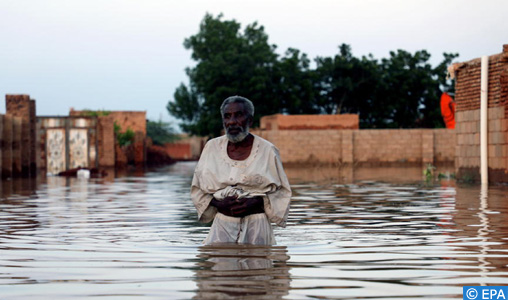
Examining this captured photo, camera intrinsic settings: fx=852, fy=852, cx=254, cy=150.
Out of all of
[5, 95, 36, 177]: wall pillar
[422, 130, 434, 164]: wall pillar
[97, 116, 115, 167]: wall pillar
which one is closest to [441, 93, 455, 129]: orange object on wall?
[422, 130, 434, 164]: wall pillar

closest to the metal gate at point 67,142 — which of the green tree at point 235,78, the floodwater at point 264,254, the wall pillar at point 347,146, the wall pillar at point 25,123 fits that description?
the wall pillar at point 25,123

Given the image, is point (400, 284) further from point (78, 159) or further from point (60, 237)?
point (78, 159)

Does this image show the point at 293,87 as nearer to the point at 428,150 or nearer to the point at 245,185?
the point at 428,150

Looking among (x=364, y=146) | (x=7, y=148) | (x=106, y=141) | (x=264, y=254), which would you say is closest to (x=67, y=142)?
(x=106, y=141)

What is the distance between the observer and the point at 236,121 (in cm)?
685

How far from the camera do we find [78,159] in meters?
38.4

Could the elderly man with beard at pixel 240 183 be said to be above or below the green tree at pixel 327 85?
below

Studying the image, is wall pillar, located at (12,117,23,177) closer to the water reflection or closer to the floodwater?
the floodwater

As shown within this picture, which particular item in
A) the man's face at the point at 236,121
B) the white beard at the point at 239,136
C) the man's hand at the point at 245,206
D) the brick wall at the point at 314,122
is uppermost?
the brick wall at the point at 314,122

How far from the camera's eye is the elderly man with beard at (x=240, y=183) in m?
6.89

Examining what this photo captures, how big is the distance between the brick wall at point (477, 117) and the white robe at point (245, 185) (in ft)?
44.0

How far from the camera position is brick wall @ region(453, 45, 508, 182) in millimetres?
19719

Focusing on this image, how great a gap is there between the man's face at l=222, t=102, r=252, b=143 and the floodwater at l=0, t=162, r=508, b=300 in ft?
3.19

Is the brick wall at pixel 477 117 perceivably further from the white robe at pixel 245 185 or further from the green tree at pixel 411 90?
the green tree at pixel 411 90
